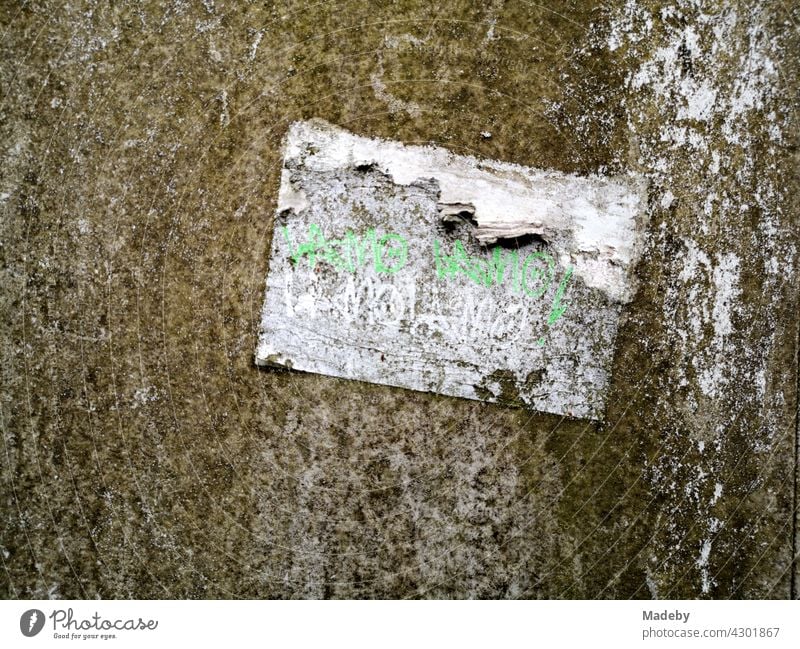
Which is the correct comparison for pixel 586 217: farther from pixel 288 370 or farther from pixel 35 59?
pixel 35 59

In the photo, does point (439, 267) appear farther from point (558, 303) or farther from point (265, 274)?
point (265, 274)

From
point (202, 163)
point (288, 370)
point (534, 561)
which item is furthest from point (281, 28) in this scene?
point (534, 561)

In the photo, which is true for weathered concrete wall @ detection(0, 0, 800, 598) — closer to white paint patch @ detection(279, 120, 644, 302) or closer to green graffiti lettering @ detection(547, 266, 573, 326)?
white paint patch @ detection(279, 120, 644, 302)

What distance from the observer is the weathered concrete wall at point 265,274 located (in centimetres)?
472

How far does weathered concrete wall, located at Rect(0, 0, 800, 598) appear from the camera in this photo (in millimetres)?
4723

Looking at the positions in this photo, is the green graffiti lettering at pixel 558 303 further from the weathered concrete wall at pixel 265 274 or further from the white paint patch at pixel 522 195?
the weathered concrete wall at pixel 265 274
